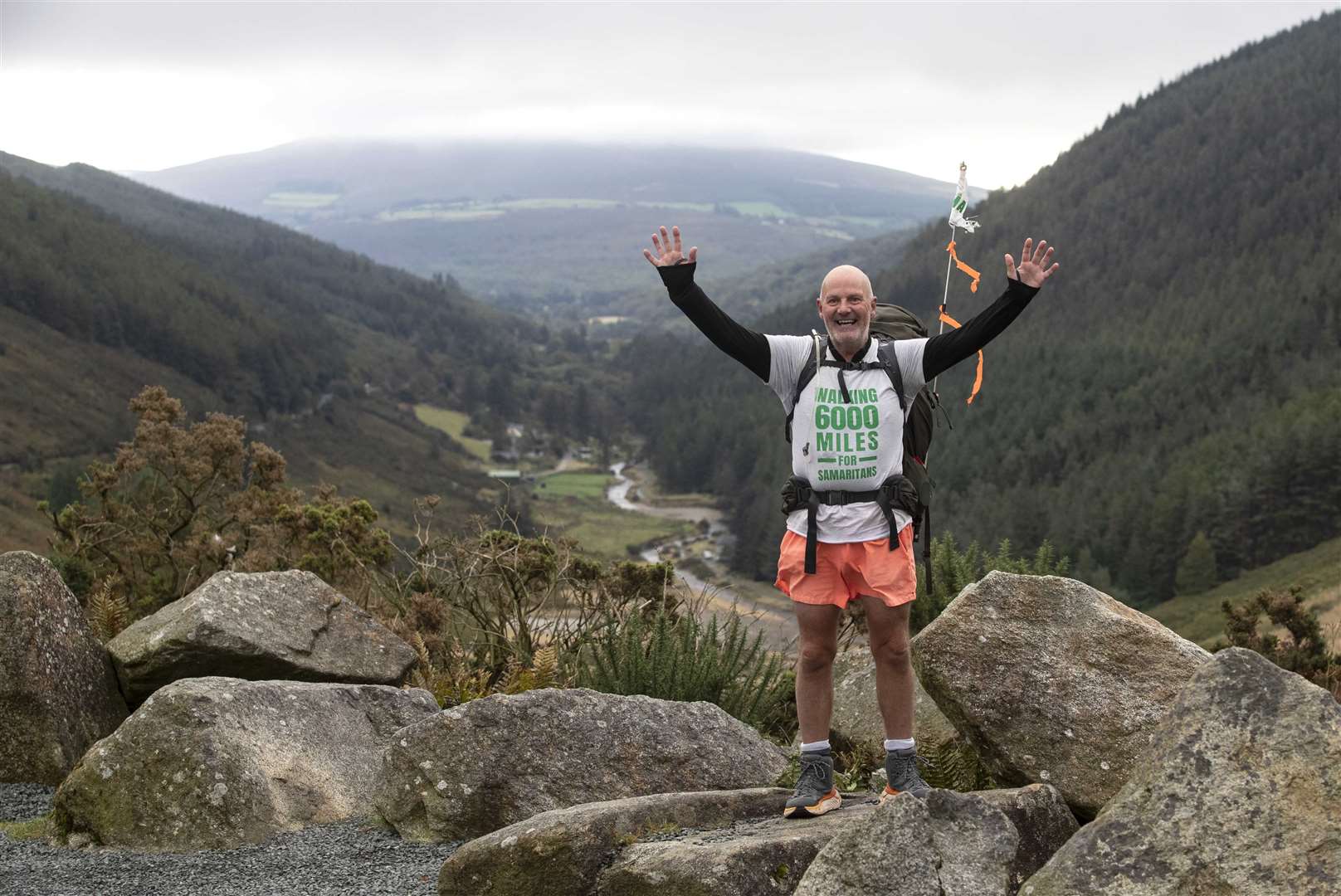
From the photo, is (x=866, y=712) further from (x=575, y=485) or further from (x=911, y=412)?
(x=575, y=485)

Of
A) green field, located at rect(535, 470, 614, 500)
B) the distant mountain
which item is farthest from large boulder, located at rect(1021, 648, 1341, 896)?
green field, located at rect(535, 470, 614, 500)

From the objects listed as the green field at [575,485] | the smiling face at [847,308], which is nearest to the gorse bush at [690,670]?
the smiling face at [847,308]

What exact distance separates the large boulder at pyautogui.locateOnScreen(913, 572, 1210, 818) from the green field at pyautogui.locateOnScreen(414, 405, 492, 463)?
515ft

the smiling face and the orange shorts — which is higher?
the smiling face

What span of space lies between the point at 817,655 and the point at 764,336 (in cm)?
154

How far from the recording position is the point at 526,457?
165625 mm

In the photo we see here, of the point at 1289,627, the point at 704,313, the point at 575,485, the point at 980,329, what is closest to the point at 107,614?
the point at 704,313

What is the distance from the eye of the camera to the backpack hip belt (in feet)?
18.2

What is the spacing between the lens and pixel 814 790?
5.67 m

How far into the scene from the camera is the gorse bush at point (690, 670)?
8.97m

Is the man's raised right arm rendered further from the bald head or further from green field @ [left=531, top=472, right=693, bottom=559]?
green field @ [left=531, top=472, right=693, bottom=559]

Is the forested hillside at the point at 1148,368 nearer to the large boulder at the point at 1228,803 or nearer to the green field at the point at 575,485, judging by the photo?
the green field at the point at 575,485

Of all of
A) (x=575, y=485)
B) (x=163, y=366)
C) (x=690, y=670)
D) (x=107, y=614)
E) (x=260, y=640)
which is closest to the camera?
(x=260, y=640)

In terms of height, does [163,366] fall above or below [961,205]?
below
